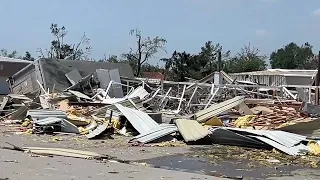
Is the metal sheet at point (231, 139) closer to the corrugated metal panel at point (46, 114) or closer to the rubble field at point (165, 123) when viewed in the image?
the rubble field at point (165, 123)

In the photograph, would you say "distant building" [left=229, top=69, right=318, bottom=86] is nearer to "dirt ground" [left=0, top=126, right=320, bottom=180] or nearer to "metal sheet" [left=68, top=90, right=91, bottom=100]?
"metal sheet" [left=68, top=90, right=91, bottom=100]

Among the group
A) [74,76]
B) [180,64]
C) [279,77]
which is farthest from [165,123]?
[180,64]

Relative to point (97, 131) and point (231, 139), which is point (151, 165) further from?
point (97, 131)

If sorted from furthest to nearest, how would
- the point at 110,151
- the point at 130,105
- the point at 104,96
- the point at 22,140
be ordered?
the point at 104,96
the point at 130,105
the point at 22,140
the point at 110,151

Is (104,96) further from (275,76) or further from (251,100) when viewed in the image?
(275,76)

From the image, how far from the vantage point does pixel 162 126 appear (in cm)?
→ 1574

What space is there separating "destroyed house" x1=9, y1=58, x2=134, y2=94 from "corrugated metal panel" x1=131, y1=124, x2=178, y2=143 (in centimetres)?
1207

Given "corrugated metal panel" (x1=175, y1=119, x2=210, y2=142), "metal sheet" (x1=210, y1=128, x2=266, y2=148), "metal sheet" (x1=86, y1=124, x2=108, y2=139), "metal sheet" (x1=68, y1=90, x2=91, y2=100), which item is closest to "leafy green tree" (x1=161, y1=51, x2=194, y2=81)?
"metal sheet" (x1=68, y1=90, x2=91, y2=100)

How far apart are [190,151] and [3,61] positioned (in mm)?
56853

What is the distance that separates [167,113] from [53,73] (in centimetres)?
1012

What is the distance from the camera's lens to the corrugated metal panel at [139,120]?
634 inches

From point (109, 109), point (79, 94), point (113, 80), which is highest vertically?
point (113, 80)

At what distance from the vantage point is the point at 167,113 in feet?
64.0

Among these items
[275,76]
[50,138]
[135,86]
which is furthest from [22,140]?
[275,76]
